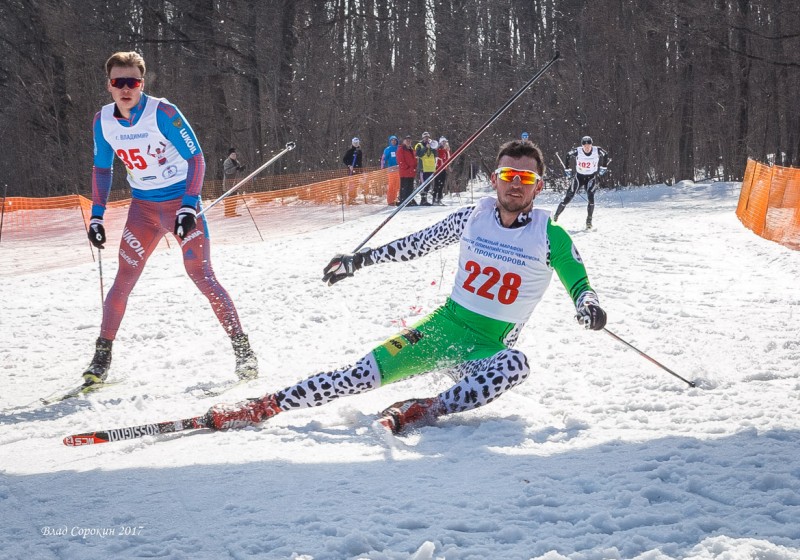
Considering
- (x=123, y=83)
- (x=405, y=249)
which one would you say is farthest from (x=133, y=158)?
(x=405, y=249)

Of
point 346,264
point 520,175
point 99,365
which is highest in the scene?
point 520,175

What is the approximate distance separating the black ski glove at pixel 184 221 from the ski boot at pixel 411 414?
1.78m

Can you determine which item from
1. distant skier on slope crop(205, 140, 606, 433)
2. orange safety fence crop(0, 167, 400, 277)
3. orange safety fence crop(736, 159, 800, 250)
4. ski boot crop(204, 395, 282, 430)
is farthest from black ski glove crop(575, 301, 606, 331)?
orange safety fence crop(736, 159, 800, 250)

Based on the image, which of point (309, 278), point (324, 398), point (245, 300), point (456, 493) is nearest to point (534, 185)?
point (324, 398)

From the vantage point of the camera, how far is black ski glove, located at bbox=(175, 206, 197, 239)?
4645 millimetres

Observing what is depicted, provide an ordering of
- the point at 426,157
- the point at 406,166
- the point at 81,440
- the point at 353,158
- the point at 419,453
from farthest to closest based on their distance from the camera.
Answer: the point at 353,158, the point at 426,157, the point at 406,166, the point at 81,440, the point at 419,453

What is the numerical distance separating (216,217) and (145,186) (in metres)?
11.0

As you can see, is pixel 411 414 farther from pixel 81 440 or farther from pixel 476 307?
pixel 81 440

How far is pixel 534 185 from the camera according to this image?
3980mm

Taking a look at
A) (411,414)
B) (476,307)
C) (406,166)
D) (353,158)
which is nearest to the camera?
(411,414)

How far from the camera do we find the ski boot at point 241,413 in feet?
12.0

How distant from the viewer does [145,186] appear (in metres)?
4.98

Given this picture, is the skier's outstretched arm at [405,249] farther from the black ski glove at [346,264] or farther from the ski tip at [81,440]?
the ski tip at [81,440]

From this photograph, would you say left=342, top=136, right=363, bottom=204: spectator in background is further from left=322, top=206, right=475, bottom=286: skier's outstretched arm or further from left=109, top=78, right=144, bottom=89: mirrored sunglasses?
left=322, top=206, right=475, bottom=286: skier's outstretched arm
